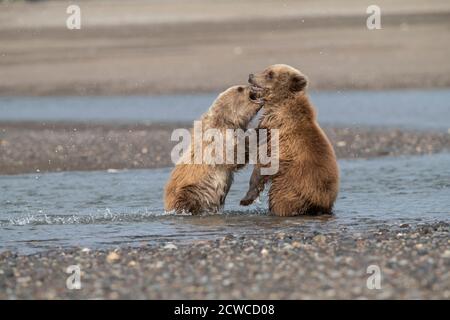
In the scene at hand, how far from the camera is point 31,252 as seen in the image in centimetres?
785

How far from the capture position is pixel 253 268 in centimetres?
668

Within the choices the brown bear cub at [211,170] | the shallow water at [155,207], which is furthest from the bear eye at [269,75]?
the shallow water at [155,207]

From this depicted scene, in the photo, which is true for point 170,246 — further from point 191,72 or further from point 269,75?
point 191,72

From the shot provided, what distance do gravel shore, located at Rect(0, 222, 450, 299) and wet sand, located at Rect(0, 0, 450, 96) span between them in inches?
468

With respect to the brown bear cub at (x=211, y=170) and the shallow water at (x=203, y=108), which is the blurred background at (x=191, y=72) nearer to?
the shallow water at (x=203, y=108)

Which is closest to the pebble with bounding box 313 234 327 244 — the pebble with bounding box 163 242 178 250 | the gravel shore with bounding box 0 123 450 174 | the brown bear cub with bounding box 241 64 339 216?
the brown bear cub with bounding box 241 64 339 216

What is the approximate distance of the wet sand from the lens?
2027 centimetres

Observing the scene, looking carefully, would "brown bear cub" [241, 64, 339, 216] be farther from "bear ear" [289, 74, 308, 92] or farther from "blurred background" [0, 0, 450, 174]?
"blurred background" [0, 0, 450, 174]

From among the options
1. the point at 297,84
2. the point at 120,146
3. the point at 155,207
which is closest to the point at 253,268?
the point at 297,84

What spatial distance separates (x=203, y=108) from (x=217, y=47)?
6922 millimetres

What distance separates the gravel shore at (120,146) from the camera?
12.9 meters

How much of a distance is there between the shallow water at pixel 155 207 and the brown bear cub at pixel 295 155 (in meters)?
0.17
